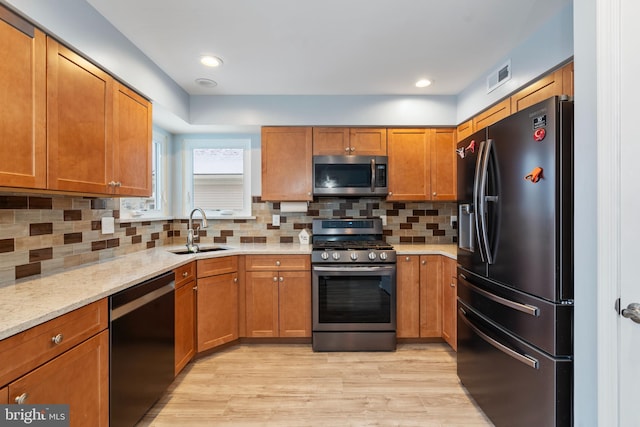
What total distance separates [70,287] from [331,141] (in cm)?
233

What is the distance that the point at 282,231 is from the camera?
3.21 m

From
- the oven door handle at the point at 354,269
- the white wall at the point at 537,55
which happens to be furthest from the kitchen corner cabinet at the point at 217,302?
the white wall at the point at 537,55

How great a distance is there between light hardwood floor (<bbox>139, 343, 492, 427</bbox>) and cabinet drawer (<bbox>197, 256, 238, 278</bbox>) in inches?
29.8

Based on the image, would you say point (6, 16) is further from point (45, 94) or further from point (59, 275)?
point (59, 275)

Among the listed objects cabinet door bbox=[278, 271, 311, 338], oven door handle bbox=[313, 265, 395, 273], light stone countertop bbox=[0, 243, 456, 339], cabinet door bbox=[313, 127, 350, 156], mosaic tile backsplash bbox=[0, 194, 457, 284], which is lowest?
cabinet door bbox=[278, 271, 311, 338]

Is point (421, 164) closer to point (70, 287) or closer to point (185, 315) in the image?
point (185, 315)

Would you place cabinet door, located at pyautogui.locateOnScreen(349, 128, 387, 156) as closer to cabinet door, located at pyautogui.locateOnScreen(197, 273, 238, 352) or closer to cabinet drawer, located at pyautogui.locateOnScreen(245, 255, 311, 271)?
cabinet drawer, located at pyautogui.locateOnScreen(245, 255, 311, 271)

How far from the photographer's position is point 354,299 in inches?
101

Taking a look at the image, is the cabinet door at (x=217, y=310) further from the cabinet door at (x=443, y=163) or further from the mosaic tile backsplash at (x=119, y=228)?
the cabinet door at (x=443, y=163)

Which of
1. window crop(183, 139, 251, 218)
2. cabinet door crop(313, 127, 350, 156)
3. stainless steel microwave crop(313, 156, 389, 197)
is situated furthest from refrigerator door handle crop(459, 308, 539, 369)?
window crop(183, 139, 251, 218)

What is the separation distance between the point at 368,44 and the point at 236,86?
1.31 m

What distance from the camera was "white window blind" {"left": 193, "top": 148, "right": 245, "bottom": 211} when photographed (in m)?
3.21

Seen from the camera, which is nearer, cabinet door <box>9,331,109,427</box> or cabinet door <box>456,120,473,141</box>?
cabinet door <box>9,331,109,427</box>

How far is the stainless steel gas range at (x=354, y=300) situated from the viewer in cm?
256
